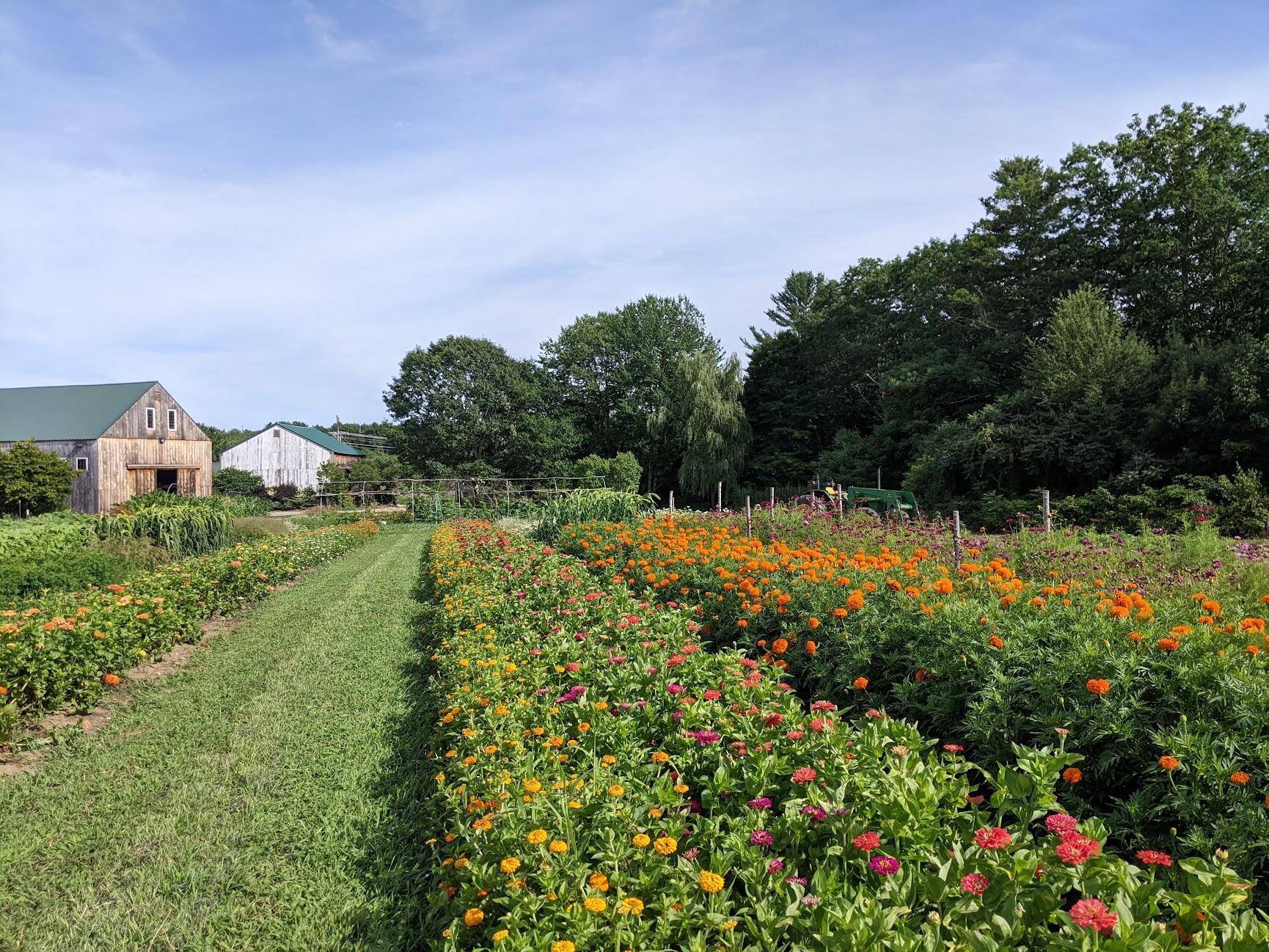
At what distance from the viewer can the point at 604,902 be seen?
1764mm

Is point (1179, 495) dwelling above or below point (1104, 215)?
below

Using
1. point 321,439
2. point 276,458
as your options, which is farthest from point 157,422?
point 321,439

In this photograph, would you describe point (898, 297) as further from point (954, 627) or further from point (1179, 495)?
point (954, 627)

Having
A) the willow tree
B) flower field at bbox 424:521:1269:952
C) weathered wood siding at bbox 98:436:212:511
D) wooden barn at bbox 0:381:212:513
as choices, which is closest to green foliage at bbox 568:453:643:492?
the willow tree

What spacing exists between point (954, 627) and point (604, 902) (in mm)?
2468

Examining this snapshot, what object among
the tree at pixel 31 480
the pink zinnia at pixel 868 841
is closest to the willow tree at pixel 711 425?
the tree at pixel 31 480

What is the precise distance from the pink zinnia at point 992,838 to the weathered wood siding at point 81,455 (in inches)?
1272

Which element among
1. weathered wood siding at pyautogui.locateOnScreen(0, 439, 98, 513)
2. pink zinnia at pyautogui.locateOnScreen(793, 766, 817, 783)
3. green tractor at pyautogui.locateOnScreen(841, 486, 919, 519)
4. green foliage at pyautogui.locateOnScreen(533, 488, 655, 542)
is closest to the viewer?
pink zinnia at pyautogui.locateOnScreen(793, 766, 817, 783)

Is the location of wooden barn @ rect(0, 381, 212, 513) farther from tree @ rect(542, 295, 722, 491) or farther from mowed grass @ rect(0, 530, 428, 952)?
mowed grass @ rect(0, 530, 428, 952)

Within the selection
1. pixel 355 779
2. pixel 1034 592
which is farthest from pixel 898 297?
pixel 355 779

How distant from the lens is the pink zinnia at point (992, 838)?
1.62 m

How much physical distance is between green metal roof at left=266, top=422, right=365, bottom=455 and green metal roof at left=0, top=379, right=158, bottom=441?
8.02 meters

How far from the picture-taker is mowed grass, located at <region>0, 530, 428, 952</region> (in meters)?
2.65

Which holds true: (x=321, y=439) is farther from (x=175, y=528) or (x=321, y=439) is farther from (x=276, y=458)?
(x=175, y=528)
